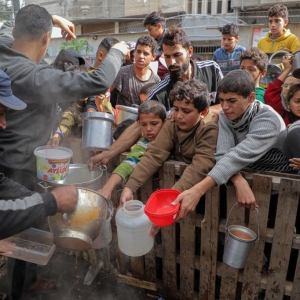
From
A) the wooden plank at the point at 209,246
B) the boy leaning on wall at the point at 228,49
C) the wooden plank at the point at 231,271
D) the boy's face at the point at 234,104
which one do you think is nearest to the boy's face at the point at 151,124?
the boy's face at the point at 234,104

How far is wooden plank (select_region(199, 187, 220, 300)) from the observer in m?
2.33

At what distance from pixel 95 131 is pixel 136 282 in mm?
1605

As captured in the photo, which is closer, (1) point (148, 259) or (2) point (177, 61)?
(1) point (148, 259)

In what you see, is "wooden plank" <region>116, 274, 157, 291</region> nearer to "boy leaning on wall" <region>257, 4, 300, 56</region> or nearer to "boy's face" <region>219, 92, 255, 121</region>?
"boy's face" <region>219, 92, 255, 121</region>

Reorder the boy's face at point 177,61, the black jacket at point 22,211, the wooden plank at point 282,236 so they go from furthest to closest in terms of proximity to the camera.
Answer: the boy's face at point 177,61, the wooden plank at point 282,236, the black jacket at point 22,211

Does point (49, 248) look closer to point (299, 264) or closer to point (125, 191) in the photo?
point (125, 191)

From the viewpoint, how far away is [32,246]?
2.20 metres

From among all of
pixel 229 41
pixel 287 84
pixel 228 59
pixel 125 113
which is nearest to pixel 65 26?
pixel 125 113

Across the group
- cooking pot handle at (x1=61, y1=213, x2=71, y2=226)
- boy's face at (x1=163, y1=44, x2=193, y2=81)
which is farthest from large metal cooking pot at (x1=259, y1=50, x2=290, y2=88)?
cooking pot handle at (x1=61, y1=213, x2=71, y2=226)

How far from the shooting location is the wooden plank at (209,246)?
7.64 ft

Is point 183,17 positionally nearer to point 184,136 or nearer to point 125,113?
point 125,113

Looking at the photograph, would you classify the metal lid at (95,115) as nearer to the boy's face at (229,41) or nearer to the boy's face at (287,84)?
the boy's face at (287,84)

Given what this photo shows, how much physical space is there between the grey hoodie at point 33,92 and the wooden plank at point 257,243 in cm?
141

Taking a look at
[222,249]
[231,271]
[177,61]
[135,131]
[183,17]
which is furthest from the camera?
[183,17]
